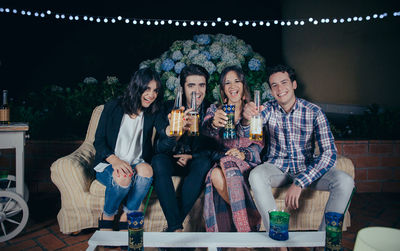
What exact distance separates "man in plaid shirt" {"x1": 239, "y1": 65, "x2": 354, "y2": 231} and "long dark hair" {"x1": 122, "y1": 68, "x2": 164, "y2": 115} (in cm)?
65

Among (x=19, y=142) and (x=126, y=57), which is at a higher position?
(x=126, y=57)

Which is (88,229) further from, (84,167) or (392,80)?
(392,80)

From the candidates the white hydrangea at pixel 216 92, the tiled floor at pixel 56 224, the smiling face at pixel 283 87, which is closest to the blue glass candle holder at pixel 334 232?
the tiled floor at pixel 56 224

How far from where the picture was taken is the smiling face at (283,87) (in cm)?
184

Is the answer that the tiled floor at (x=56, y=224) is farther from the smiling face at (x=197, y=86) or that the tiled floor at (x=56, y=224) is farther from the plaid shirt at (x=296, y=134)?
the smiling face at (x=197, y=86)

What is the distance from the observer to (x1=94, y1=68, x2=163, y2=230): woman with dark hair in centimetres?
171

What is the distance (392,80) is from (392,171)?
39.6 inches

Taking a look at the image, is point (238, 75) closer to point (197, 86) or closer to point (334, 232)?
point (197, 86)

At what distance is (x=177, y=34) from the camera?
420cm

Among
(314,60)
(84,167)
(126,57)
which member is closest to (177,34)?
(126,57)

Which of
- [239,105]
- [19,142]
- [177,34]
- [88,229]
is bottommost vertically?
[88,229]

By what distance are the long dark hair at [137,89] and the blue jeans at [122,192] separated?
427 millimetres

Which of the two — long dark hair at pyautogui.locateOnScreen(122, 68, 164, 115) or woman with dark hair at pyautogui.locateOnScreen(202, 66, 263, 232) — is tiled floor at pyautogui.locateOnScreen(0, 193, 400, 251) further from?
long dark hair at pyautogui.locateOnScreen(122, 68, 164, 115)

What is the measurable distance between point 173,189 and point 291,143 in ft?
2.62
